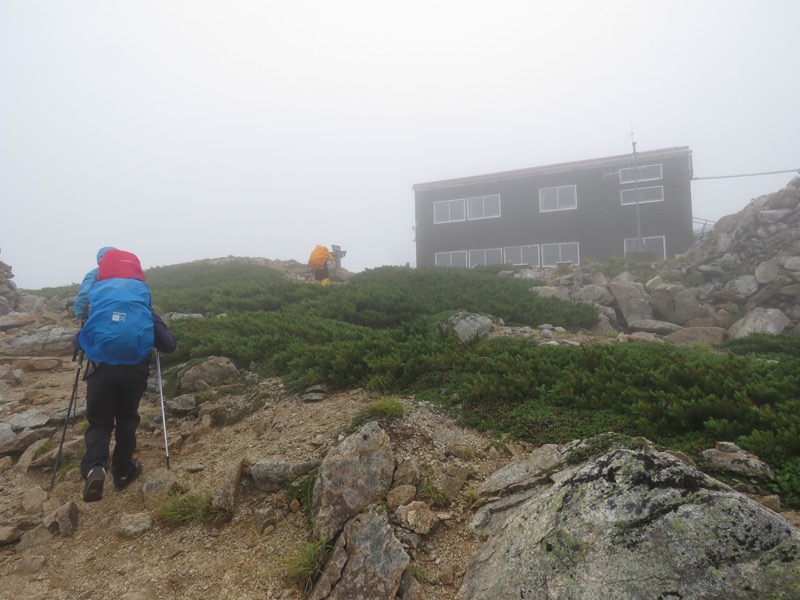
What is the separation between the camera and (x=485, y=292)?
43.4ft

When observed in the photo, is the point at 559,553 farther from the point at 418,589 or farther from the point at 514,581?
the point at 418,589

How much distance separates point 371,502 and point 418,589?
892 millimetres

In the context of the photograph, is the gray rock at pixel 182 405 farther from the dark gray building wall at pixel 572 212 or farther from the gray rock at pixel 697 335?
the dark gray building wall at pixel 572 212

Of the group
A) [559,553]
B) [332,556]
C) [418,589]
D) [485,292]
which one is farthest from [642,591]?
[485,292]

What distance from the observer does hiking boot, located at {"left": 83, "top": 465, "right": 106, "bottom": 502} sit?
4.21 metres

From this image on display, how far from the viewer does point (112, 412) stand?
4.70m

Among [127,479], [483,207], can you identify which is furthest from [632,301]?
[483,207]

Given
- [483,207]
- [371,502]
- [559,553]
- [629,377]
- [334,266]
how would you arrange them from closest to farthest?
[559,553] → [371,502] → [629,377] → [334,266] → [483,207]

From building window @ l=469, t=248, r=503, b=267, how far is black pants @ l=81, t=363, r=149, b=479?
25.3 metres

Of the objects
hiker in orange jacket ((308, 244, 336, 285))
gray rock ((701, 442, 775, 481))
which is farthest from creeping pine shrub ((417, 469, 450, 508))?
hiker in orange jacket ((308, 244, 336, 285))

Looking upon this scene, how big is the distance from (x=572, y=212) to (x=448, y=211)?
7.64m

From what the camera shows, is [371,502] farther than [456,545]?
Yes

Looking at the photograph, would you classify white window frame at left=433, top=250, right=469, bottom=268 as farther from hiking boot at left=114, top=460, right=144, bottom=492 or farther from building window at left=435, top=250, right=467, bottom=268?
hiking boot at left=114, top=460, right=144, bottom=492

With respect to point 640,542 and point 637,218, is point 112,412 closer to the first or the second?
point 640,542
